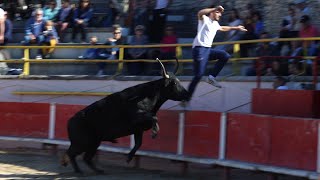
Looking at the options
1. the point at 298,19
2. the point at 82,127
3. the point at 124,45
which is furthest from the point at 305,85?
the point at 124,45

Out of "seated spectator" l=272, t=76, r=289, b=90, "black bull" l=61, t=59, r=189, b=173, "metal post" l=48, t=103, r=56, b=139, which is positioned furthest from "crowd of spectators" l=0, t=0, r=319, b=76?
"metal post" l=48, t=103, r=56, b=139

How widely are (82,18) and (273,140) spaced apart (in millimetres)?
8994

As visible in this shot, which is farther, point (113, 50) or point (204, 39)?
point (113, 50)

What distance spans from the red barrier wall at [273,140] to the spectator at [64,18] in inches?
320

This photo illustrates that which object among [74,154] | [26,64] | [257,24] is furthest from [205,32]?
[26,64]

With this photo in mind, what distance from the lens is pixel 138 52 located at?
1447 cm

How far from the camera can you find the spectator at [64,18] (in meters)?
16.9

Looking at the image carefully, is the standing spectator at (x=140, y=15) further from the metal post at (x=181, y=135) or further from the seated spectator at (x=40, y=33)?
the metal post at (x=181, y=135)

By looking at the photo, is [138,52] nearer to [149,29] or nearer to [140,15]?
[149,29]

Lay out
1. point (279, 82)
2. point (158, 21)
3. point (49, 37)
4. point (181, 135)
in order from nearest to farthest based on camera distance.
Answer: point (181, 135) < point (279, 82) < point (158, 21) < point (49, 37)

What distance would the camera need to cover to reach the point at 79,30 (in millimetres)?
16797

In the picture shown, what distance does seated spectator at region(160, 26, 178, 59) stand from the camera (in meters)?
13.9

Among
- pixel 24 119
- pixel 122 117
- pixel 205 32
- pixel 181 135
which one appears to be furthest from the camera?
pixel 24 119

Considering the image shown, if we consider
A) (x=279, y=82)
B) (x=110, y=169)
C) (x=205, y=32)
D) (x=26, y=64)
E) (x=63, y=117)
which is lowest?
(x=110, y=169)
